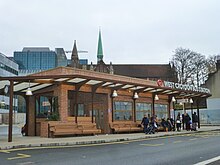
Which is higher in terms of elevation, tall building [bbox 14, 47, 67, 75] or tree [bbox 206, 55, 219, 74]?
tall building [bbox 14, 47, 67, 75]

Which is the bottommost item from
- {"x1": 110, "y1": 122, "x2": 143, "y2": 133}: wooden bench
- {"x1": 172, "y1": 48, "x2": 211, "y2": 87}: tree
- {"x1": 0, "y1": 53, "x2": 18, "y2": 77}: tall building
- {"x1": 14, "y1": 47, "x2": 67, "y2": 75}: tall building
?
{"x1": 110, "y1": 122, "x2": 143, "y2": 133}: wooden bench

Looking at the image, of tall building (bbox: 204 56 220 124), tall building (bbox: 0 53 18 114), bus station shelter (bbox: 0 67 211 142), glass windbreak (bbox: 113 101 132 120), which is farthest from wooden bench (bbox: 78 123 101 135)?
tall building (bbox: 0 53 18 114)

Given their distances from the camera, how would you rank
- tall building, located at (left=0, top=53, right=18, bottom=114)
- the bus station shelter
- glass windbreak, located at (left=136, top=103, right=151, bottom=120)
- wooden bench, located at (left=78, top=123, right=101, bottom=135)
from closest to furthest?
the bus station shelter → wooden bench, located at (left=78, top=123, right=101, bottom=135) → glass windbreak, located at (left=136, top=103, right=151, bottom=120) → tall building, located at (left=0, top=53, right=18, bottom=114)

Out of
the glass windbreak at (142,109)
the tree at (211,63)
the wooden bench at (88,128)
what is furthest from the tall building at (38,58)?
the wooden bench at (88,128)

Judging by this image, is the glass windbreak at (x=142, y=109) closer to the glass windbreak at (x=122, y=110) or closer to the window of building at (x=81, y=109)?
the glass windbreak at (x=122, y=110)

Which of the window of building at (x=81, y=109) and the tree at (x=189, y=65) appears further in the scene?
the tree at (x=189, y=65)

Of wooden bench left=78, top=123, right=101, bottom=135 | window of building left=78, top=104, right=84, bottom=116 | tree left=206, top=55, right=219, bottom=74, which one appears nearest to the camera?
wooden bench left=78, top=123, right=101, bottom=135

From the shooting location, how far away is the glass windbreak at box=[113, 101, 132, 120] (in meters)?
24.6

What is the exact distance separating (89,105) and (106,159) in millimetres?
13561

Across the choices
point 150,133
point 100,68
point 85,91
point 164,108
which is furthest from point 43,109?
point 100,68

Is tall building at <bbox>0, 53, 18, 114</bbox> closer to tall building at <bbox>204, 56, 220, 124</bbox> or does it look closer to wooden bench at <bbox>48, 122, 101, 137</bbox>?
tall building at <bbox>204, 56, 220, 124</bbox>

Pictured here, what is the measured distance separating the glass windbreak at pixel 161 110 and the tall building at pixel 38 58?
111461 millimetres

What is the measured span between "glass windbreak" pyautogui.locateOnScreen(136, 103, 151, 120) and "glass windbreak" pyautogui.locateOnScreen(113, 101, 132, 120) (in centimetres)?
108

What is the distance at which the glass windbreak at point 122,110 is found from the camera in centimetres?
2462
